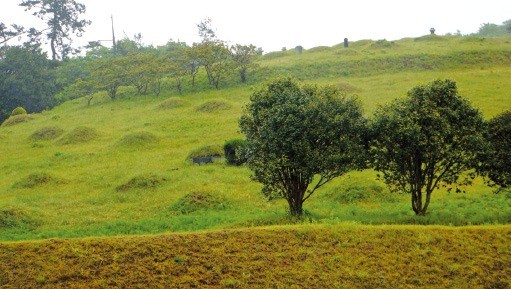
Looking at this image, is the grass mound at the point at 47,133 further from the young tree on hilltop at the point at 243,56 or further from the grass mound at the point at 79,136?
the young tree on hilltop at the point at 243,56

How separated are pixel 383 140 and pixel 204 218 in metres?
7.02

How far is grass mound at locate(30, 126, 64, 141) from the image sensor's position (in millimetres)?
40219

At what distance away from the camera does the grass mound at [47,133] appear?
4022cm

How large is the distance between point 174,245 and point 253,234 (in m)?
1.93

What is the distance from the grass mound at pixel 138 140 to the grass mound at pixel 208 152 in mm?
6187

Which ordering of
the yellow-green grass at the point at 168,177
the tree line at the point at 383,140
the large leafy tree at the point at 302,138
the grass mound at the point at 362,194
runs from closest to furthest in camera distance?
the tree line at the point at 383,140 < the large leafy tree at the point at 302,138 < the yellow-green grass at the point at 168,177 < the grass mound at the point at 362,194

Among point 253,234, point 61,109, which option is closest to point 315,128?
point 253,234

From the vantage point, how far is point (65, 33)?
8394cm

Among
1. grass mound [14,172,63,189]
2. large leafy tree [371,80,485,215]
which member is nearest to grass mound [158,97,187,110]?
grass mound [14,172,63,189]

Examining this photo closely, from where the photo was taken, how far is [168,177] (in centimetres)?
2498

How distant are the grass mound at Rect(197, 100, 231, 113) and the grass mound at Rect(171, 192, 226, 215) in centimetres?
2158

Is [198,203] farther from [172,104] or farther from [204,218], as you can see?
[172,104]

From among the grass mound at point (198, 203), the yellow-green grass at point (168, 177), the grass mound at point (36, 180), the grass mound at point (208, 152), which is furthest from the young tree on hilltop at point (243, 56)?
the grass mound at point (198, 203)

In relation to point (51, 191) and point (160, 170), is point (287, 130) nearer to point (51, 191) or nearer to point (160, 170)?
point (160, 170)
